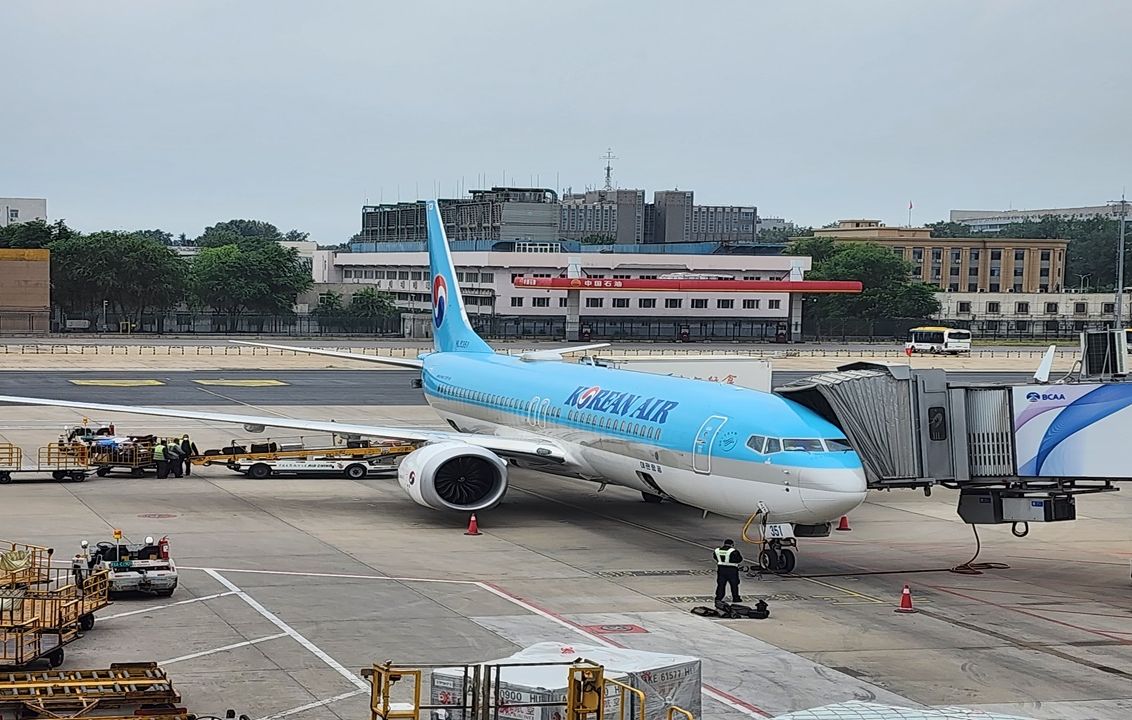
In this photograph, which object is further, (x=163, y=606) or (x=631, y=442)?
(x=631, y=442)

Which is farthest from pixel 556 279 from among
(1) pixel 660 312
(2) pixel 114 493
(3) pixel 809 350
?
(2) pixel 114 493

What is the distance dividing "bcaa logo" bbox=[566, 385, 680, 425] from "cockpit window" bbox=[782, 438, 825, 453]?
163 inches

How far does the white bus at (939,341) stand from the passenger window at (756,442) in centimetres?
9152

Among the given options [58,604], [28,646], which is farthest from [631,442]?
[28,646]

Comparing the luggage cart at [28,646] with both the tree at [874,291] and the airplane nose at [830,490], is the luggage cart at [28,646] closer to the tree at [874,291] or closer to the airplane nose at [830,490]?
the airplane nose at [830,490]

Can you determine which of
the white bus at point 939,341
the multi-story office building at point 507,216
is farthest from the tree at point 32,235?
the white bus at point 939,341

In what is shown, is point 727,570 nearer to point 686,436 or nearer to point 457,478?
point 686,436

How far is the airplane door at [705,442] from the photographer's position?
30719 millimetres

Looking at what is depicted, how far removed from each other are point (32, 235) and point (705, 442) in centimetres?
13113

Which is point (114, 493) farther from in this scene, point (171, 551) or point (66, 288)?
point (66, 288)

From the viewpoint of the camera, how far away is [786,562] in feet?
97.8

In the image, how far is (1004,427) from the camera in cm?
3014

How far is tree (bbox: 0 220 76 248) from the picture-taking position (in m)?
148

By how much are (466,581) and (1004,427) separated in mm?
11473
